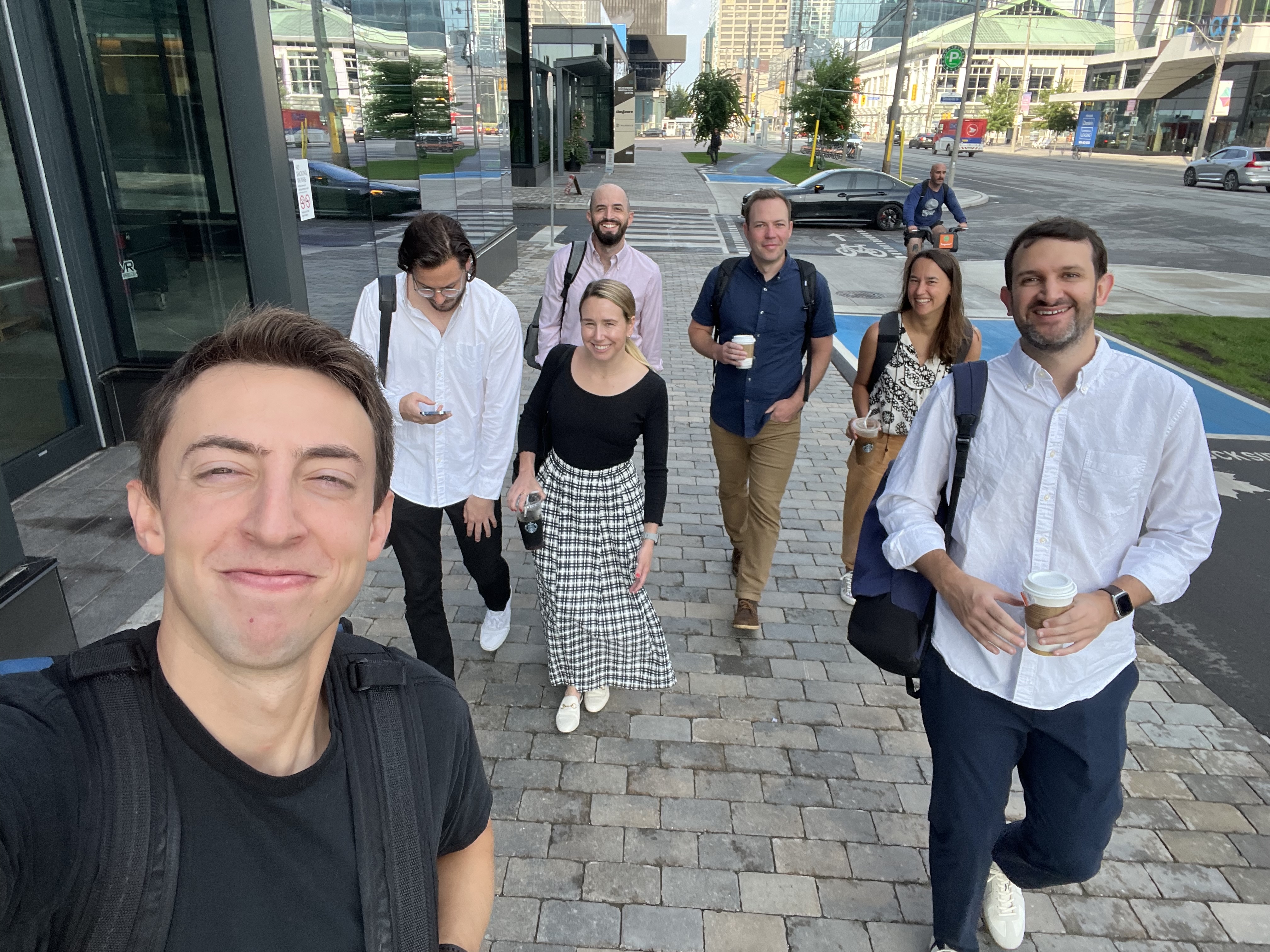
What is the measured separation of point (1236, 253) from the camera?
18.7 m

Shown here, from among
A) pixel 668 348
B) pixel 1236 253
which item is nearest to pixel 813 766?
pixel 668 348

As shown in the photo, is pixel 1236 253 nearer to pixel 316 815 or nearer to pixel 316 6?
pixel 316 6

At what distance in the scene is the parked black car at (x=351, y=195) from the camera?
6.90 metres

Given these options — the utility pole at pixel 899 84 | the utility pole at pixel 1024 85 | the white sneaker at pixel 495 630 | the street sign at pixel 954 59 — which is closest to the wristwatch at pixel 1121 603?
the white sneaker at pixel 495 630

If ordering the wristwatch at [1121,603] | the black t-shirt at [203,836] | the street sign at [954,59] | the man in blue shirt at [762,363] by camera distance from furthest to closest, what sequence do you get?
1. the street sign at [954,59]
2. the man in blue shirt at [762,363]
3. the wristwatch at [1121,603]
4. the black t-shirt at [203,836]

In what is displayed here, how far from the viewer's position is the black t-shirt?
3.18ft

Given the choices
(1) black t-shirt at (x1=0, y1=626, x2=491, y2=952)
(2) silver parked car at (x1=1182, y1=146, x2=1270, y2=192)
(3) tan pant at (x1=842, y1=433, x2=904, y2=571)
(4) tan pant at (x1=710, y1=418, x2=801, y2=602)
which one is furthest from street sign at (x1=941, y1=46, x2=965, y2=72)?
(1) black t-shirt at (x1=0, y1=626, x2=491, y2=952)

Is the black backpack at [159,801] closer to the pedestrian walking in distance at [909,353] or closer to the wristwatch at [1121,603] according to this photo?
the wristwatch at [1121,603]

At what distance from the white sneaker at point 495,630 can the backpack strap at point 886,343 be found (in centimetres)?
232

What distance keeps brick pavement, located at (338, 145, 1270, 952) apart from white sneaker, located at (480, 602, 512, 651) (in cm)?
6

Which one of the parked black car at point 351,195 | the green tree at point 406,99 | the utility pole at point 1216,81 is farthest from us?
the utility pole at point 1216,81

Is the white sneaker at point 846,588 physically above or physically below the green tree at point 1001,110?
below

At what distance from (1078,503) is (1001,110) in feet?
317

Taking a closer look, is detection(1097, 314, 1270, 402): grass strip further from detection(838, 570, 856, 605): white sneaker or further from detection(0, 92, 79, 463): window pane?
detection(0, 92, 79, 463): window pane
